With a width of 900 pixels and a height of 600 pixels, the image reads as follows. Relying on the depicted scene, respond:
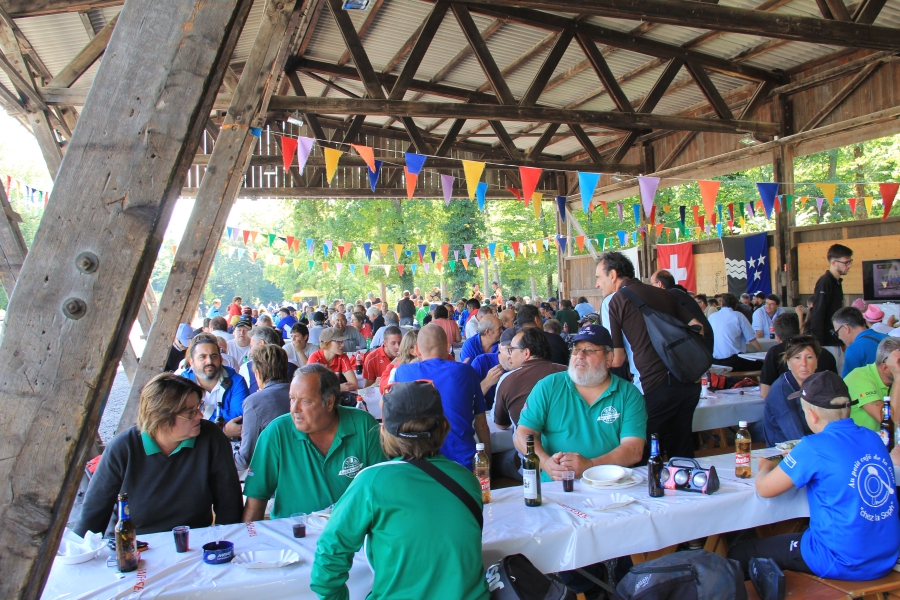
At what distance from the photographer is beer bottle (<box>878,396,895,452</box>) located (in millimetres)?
3645

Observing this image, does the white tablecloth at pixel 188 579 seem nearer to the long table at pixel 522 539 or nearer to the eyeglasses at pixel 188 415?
the long table at pixel 522 539

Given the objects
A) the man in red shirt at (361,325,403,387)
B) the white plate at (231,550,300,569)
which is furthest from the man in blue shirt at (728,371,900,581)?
the man in red shirt at (361,325,403,387)

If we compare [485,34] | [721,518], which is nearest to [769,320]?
[485,34]

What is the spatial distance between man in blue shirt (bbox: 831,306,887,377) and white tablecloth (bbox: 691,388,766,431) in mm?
686

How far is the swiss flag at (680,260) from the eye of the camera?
1367 cm

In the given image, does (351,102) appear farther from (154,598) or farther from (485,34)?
(154,598)

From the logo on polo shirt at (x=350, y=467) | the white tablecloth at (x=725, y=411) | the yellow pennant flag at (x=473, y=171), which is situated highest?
the yellow pennant flag at (x=473, y=171)

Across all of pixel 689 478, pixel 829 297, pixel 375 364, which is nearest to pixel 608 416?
pixel 689 478

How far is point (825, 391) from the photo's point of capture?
285cm

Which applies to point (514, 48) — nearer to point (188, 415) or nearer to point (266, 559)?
point (188, 415)

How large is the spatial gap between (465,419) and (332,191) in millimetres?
10325

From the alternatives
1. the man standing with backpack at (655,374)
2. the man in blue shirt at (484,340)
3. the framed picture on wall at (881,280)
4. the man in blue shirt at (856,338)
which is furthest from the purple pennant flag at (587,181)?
the man standing with backpack at (655,374)

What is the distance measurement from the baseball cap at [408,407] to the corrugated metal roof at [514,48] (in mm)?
7346

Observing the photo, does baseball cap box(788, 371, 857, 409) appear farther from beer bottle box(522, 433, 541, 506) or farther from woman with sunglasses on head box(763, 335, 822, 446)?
woman with sunglasses on head box(763, 335, 822, 446)
